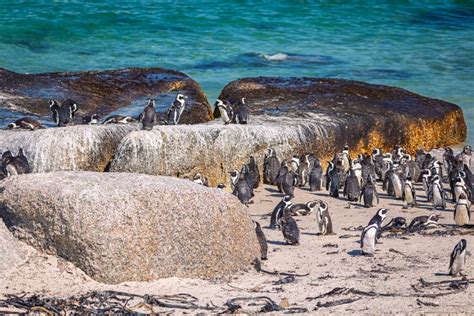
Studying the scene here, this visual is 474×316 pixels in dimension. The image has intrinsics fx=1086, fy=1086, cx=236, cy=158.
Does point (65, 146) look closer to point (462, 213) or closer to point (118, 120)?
point (118, 120)

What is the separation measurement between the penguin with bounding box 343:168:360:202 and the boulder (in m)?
3.20

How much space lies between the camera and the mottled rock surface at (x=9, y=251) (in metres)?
9.63

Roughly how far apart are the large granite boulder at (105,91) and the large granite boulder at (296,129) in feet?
2.92

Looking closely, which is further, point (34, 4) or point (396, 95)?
point (34, 4)

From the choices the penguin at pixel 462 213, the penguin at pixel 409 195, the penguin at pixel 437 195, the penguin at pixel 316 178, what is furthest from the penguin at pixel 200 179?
the penguin at pixel 462 213

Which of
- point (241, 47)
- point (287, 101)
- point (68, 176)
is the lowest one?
point (241, 47)

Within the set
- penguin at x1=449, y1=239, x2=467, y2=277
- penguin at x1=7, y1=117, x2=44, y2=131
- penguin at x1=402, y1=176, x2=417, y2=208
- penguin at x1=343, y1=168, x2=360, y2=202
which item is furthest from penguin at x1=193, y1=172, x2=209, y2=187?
penguin at x1=449, y1=239, x2=467, y2=277

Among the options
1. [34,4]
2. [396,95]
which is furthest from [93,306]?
[34,4]

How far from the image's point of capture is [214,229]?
10328 mm

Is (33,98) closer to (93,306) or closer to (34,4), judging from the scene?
(93,306)

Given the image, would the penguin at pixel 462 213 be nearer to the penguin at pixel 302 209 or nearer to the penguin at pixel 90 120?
the penguin at pixel 302 209

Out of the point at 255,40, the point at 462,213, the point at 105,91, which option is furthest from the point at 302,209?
the point at 255,40

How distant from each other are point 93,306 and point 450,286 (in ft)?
10.2

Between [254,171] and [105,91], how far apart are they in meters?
4.24
